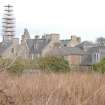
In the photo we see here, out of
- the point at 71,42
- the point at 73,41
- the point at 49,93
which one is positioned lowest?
the point at 49,93

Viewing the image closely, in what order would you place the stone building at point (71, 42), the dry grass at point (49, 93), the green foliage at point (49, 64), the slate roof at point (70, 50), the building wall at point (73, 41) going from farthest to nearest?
the building wall at point (73, 41) → the stone building at point (71, 42) → the slate roof at point (70, 50) → the green foliage at point (49, 64) → the dry grass at point (49, 93)

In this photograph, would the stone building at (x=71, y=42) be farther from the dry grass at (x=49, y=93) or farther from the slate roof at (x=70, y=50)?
the dry grass at (x=49, y=93)

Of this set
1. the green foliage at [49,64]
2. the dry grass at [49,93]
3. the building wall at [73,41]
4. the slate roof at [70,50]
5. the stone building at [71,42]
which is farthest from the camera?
the building wall at [73,41]

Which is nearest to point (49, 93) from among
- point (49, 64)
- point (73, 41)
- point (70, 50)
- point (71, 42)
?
point (49, 64)

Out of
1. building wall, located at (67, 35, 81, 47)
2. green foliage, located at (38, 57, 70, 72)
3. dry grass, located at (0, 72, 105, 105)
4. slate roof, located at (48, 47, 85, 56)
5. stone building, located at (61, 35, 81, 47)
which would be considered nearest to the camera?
dry grass, located at (0, 72, 105, 105)

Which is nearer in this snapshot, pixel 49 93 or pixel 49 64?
pixel 49 93

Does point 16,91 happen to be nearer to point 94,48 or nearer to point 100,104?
point 100,104

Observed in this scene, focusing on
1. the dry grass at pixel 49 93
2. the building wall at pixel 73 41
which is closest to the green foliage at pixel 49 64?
the dry grass at pixel 49 93

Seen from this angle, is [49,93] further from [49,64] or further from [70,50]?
[70,50]

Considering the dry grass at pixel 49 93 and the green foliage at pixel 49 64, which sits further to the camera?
the green foliage at pixel 49 64

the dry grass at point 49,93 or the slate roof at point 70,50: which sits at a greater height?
the dry grass at point 49,93

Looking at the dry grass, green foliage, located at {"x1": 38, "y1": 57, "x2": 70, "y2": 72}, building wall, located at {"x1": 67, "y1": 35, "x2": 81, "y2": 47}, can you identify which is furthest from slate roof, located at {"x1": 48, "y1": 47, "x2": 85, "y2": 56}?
the dry grass

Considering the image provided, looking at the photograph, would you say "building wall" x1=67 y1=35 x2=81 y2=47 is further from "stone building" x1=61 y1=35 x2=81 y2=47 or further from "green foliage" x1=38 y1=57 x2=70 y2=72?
"green foliage" x1=38 y1=57 x2=70 y2=72

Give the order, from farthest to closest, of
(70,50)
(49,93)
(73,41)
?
1. (73,41)
2. (70,50)
3. (49,93)
